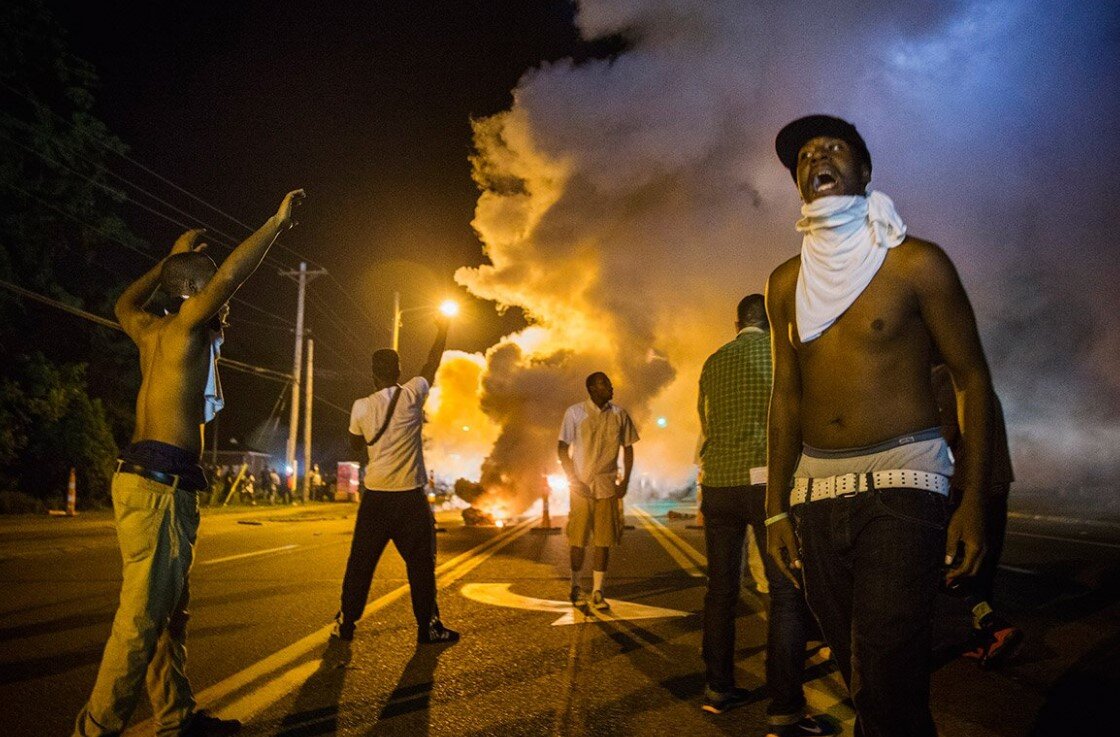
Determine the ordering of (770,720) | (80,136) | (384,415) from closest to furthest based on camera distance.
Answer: (770,720)
(384,415)
(80,136)

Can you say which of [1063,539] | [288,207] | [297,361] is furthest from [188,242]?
[297,361]

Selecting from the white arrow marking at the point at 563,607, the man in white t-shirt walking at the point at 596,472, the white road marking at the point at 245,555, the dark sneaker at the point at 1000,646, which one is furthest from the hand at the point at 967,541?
the white road marking at the point at 245,555

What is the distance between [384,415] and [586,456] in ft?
7.63

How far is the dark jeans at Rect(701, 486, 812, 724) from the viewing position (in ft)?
11.8

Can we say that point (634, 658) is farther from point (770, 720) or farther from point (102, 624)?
point (102, 624)

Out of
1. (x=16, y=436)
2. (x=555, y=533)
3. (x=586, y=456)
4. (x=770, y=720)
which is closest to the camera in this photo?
(x=770, y=720)

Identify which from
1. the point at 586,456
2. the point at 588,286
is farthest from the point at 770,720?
the point at 588,286

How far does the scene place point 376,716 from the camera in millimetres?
3693

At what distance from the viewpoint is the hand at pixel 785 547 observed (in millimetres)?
2660

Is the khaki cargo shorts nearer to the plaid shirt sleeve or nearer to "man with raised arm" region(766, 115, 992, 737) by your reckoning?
the plaid shirt sleeve

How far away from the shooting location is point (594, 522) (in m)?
7.18

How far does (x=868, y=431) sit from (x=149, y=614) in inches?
104

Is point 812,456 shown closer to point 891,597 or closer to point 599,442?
point 891,597


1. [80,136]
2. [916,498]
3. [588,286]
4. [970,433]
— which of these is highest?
[80,136]
